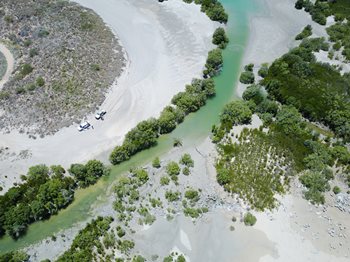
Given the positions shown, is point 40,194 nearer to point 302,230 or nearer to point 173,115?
point 173,115

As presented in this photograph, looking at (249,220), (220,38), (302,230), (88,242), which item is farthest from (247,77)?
(88,242)

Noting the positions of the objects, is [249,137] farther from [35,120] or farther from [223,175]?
[35,120]

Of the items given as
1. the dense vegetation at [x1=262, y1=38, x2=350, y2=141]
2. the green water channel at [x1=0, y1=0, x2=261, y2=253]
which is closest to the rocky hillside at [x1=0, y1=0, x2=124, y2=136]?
the green water channel at [x1=0, y1=0, x2=261, y2=253]

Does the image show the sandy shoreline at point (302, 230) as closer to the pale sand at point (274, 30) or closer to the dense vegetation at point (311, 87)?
the dense vegetation at point (311, 87)

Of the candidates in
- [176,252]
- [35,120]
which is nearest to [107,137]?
[35,120]

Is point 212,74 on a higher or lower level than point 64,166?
higher

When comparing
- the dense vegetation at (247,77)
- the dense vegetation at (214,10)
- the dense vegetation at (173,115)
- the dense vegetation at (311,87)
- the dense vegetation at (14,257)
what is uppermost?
the dense vegetation at (214,10)

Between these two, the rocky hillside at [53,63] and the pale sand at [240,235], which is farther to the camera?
the rocky hillside at [53,63]

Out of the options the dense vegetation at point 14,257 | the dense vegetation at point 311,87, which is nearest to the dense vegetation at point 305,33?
the dense vegetation at point 311,87
